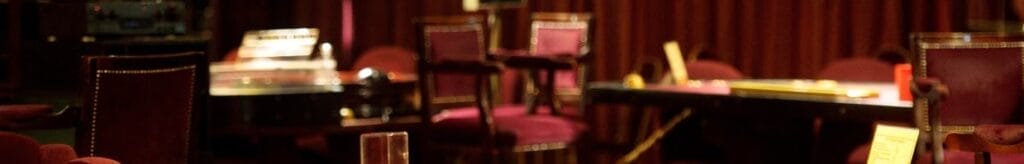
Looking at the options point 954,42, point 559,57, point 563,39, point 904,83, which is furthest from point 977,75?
point 563,39

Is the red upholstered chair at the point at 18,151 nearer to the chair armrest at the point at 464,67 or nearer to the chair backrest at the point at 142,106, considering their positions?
the chair backrest at the point at 142,106

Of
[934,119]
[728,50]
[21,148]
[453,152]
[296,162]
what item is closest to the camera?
[21,148]

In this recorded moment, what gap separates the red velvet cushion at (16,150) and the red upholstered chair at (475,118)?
2.40 m

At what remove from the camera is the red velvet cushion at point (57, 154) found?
3.42m

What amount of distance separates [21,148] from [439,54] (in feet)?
9.83

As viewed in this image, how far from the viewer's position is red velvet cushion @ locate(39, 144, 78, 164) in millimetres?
3418

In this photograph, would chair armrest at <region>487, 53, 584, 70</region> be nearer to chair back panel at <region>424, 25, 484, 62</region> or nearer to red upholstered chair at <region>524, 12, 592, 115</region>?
red upholstered chair at <region>524, 12, 592, 115</region>

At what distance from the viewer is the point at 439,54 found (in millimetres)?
5684

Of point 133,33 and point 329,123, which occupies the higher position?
point 133,33

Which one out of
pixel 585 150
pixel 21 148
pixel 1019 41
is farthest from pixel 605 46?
pixel 21 148

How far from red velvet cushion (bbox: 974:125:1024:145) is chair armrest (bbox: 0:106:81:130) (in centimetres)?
239

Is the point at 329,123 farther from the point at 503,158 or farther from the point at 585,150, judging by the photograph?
the point at 585,150

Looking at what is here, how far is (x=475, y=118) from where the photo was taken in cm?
532

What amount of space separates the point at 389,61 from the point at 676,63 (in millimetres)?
1672
